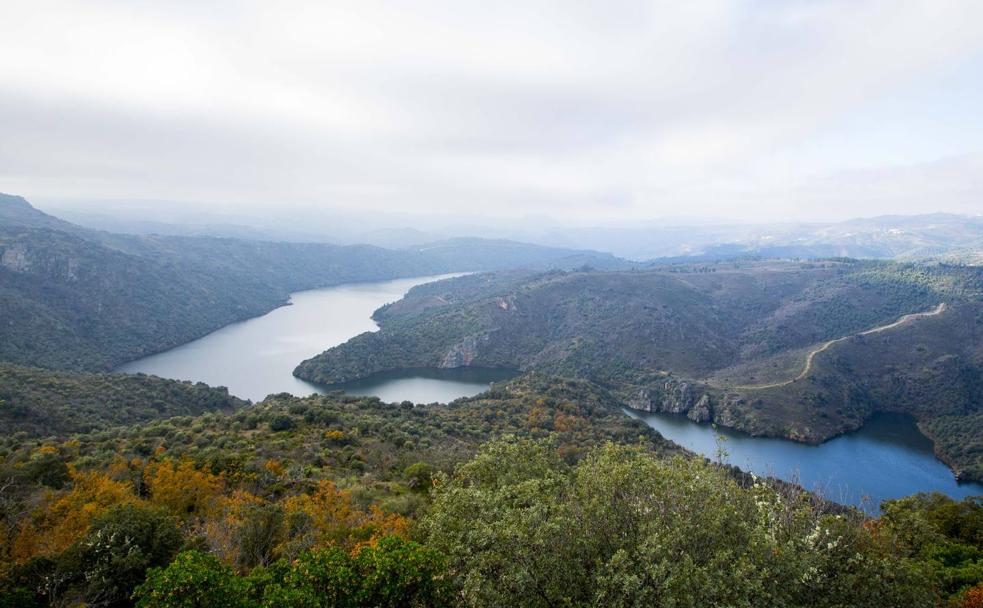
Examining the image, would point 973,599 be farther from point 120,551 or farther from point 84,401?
point 84,401

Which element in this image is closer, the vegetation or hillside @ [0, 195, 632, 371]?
the vegetation

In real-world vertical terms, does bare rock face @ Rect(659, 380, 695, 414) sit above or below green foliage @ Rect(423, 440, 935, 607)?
below

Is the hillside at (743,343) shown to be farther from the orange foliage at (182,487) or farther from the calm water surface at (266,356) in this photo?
the orange foliage at (182,487)

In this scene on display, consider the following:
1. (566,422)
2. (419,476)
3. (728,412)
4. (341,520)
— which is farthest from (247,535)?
(728,412)

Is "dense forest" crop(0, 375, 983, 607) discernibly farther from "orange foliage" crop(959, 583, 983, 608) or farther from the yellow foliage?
the yellow foliage

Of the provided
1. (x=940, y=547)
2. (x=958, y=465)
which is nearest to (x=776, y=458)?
(x=958, y=465)

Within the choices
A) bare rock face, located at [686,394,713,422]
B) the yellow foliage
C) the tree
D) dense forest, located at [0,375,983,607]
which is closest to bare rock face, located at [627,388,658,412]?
bare rock face, located at [686,394,713,422]

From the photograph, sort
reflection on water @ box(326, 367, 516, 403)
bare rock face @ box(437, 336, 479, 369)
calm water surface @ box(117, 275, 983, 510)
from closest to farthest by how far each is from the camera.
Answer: calm water surface @ box(117, 275, 983, 510), reflection on water @ box(326, 367, 516, 403), bare rock face @ box(437, 336, 479, 369)
